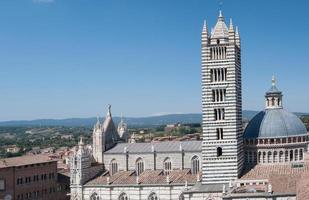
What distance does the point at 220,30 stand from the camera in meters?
60.0

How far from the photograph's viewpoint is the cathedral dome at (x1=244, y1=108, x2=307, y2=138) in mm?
60406

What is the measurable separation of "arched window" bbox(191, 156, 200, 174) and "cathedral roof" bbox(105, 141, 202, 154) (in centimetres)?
108

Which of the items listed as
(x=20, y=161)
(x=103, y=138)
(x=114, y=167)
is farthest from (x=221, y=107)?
(x=20, y=161)

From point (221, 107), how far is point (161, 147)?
42.1 feet

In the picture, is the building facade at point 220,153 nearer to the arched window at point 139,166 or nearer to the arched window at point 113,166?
the arched window at point 139,166

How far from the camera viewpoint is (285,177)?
5422 cm

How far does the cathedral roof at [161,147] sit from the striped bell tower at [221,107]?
660cm

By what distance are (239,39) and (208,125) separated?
10733 mm

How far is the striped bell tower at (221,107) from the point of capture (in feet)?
191

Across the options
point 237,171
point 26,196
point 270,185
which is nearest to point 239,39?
point 237,171

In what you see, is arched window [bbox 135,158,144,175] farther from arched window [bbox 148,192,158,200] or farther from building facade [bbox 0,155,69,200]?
building facade [bbox 0,155,69,200]

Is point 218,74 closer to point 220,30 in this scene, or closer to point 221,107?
point 221,107

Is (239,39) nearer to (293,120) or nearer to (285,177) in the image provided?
(293,120)

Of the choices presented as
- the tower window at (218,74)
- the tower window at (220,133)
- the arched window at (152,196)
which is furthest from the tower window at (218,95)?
the arched window at (152,196)
